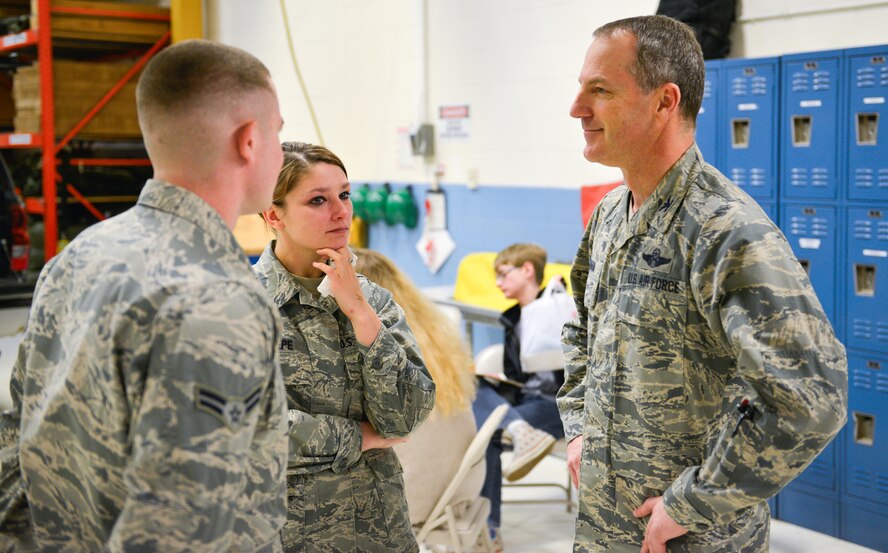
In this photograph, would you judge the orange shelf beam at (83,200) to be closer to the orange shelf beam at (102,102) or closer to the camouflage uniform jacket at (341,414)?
the orange shelf beam at (102,102)

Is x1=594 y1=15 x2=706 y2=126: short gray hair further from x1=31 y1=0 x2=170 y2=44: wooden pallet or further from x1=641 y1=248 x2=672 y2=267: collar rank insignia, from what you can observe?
x1=31 y1=0 x2=170 y2=44: wooden pallet

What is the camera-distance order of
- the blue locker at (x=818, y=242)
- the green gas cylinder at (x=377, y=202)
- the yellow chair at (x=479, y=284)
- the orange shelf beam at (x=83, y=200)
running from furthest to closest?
the orange shelf beam at (x=83, y=200) → the green gas cylinder at (x=377, y=202) → the yellow chair at (x=479, y=284) → the blue locker at (x=818, y=242)

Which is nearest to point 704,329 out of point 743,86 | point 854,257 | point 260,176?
point 260,176

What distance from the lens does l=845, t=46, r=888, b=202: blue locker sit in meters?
4.00

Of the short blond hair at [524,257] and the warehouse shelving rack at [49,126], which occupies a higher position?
the warehouse shelving rack at [49,126]

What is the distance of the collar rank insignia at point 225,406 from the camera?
3.91 ft

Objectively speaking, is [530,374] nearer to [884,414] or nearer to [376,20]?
[884,414]

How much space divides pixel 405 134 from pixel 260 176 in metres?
6.07

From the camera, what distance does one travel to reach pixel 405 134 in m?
7.41

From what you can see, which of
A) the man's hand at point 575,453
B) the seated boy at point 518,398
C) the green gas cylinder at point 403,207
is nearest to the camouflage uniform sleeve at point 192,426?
the man's hand at point 575,453

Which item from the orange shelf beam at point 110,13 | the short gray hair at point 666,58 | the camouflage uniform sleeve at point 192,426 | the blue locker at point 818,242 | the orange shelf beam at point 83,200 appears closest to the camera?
the camouflage uniform sleeve at point 192,426

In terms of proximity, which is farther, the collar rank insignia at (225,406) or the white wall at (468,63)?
the white wall at (468,63)

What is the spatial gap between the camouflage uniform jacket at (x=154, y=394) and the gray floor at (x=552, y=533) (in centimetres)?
309

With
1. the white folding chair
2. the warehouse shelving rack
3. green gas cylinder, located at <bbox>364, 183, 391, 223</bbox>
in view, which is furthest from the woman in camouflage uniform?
the warehouse shelving rack
